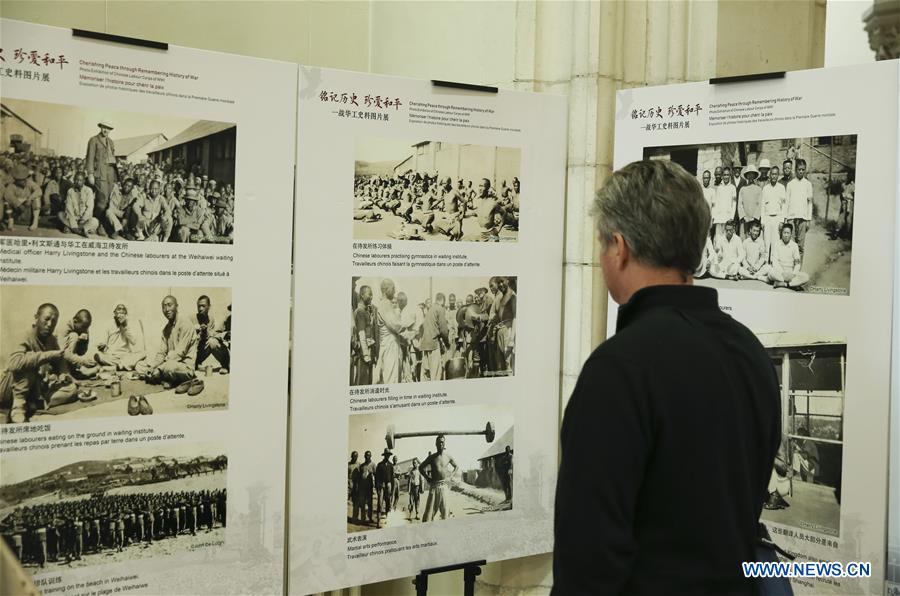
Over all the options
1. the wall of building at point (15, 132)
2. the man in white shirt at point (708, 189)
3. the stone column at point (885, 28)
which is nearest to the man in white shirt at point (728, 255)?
the man in white shirt at point (708, 189)

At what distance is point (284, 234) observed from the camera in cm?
275

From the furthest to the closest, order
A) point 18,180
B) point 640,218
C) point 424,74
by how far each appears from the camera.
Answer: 1. point 424,74
2. point 18,180
3. point 640,218

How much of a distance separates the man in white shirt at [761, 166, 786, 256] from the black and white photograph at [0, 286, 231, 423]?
1809 millimetres

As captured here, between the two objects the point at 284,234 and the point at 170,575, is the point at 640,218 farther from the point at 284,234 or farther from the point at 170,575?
the point at 170,575

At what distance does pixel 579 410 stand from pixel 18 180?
1.69m

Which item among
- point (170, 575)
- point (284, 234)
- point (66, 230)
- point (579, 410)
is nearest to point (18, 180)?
point (66, 230)

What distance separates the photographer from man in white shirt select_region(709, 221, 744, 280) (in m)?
2.97

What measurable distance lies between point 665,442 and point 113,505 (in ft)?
5.52

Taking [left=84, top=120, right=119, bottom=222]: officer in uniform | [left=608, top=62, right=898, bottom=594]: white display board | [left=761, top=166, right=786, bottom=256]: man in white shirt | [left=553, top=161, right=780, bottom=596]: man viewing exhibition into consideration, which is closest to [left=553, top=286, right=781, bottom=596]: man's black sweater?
[left=553, top=161, right=780, bottom=596]: man viewing exhibition

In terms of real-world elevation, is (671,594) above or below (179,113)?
below

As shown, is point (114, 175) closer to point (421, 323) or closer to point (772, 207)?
point (421, 323)

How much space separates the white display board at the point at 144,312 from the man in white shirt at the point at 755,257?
1.56 meters

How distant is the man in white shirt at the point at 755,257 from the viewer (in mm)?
2914

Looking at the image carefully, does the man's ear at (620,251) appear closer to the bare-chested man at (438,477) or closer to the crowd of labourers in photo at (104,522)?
the bare-chested man at (438,477)
